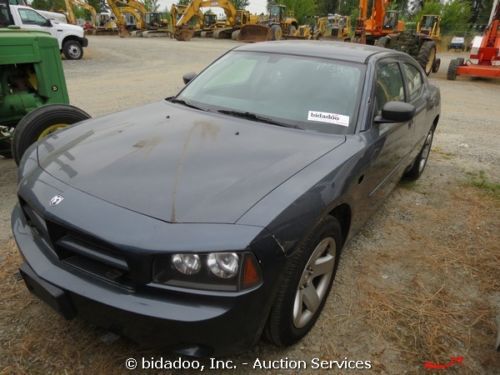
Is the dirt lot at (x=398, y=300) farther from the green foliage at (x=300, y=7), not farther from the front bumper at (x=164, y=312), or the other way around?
the green foliage at (x=300, y=7)

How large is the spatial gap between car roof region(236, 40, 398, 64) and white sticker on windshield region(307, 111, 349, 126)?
62cm

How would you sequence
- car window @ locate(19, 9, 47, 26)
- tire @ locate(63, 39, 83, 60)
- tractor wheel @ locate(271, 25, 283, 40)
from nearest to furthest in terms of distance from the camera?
1. car window @ locate(19, 9, 47, 26)
2. tire @ locate(63, 39, 83, 60)
3. tractor wheel @ locate(271, 25, 283, 40)

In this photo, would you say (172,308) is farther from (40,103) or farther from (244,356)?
(40,103)

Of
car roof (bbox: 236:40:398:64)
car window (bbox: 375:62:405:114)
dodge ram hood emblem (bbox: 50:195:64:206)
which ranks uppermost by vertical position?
car roof (bbox: 236:40:398:64)

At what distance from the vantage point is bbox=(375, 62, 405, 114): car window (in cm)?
300

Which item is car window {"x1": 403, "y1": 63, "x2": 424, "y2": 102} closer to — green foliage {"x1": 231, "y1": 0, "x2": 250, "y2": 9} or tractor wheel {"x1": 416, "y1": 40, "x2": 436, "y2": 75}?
tractor wheel {"x1": 416, "y1": 40, "x2": 436, "y2": 75}

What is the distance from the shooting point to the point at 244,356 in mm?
2152

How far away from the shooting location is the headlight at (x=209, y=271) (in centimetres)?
165

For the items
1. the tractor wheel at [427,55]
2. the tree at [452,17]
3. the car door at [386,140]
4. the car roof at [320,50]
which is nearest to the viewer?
the car door at [386,140]

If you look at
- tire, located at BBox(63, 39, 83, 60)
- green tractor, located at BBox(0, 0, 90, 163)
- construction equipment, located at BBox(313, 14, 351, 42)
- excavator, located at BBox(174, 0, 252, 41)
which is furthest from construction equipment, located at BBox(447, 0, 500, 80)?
excavator, located at BBox(174, 0, 252, 41)

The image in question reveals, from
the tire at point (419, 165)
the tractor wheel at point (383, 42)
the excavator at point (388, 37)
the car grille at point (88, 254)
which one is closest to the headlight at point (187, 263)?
the car grille at point (88, 254)

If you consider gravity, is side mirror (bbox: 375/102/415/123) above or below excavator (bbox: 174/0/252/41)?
above

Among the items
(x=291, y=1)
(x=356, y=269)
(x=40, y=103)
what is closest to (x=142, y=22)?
(x=291, y=1)

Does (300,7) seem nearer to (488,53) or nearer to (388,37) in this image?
(388,37)
